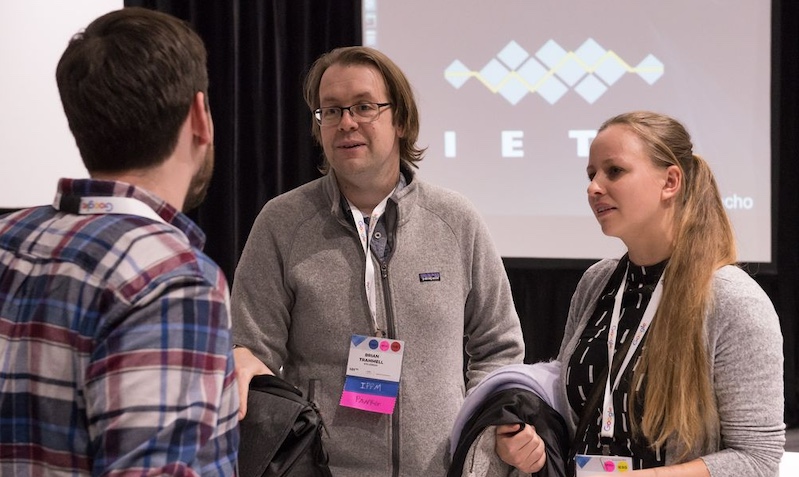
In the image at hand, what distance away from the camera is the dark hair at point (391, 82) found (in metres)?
2.29

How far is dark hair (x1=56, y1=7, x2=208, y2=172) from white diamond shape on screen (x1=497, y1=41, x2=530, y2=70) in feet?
12.2

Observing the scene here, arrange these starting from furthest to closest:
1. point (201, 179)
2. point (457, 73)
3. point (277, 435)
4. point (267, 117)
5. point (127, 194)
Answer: point (267, 117), point (457, 73), point (277, 435), point (201, 179), point (127, 194)

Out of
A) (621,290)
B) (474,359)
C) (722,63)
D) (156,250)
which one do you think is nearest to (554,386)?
(621,290)

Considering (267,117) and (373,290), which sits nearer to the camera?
(373,290)

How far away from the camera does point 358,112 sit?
227 cm

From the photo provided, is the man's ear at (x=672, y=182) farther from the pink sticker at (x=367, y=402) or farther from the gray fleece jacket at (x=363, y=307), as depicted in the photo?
the pink sticker at (x=367, y=402)

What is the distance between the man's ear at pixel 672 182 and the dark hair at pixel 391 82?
0.69 meters

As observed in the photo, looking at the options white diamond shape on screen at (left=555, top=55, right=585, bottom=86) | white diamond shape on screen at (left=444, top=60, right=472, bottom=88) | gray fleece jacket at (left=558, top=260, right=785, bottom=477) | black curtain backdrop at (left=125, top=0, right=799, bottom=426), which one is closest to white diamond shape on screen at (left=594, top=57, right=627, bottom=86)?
white diamond shape on screen at (left=555, top=55, right=585, bottom=86)

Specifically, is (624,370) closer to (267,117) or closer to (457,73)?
(457,73)

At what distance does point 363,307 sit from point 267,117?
3.28 metres

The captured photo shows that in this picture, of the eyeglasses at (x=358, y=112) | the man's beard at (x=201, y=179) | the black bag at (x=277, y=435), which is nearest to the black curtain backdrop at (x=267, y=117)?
the eyeglasses at (x=358, y=112)

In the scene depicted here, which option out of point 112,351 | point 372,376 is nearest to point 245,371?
point 372,376

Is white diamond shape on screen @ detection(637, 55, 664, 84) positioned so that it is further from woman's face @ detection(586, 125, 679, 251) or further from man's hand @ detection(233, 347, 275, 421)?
man's hand @ detection(233, 347, 275, 421)

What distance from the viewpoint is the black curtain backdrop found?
5.07 meters
